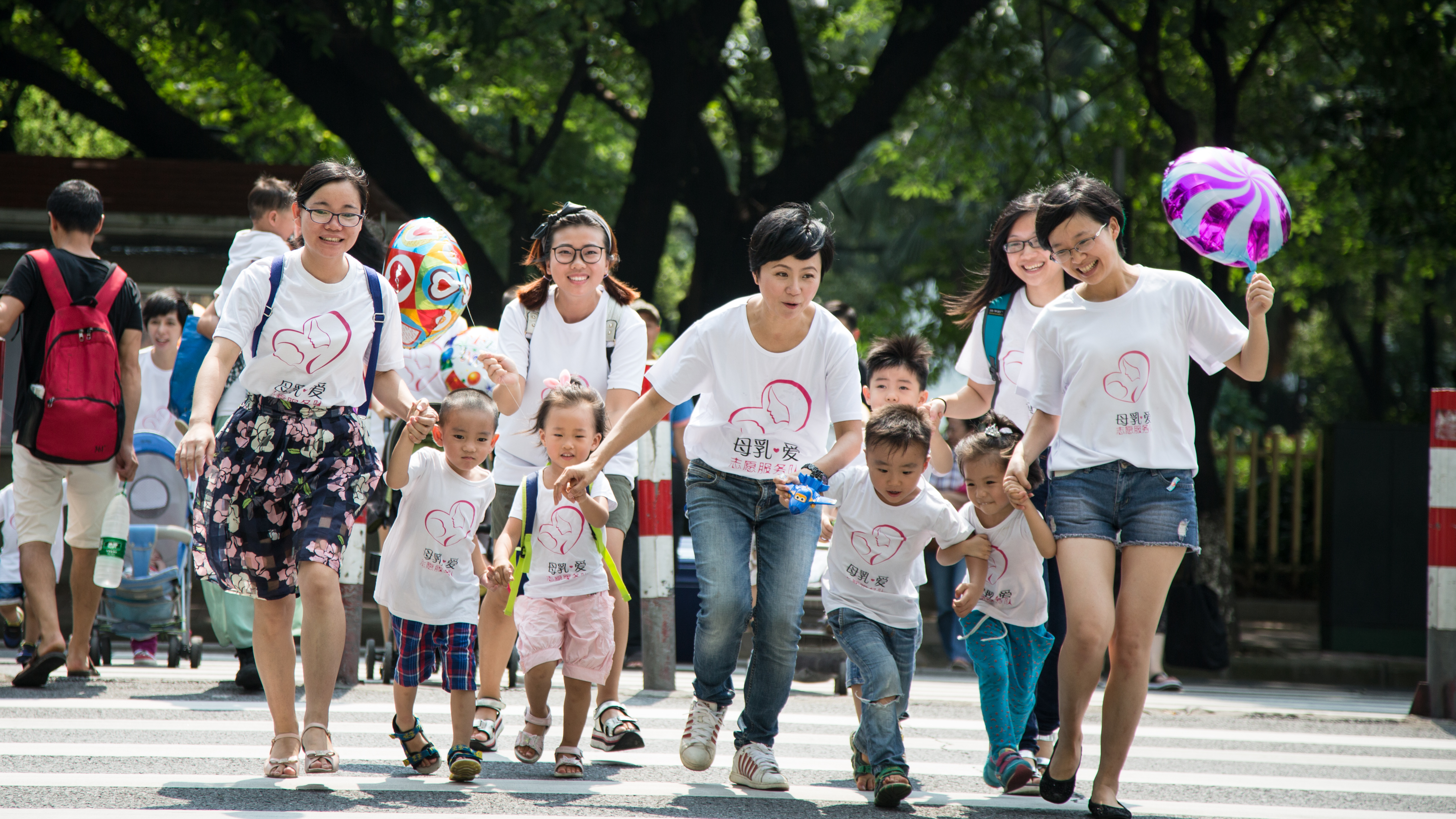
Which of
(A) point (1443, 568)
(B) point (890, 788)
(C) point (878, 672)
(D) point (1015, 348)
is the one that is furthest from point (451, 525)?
(A) point (1443, 568)

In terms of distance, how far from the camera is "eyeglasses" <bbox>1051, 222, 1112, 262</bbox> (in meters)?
4.41

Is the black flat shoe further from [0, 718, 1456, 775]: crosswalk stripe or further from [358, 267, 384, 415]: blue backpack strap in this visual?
[358, 267, 384, 415]: blue backpack strap

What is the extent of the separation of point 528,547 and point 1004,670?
68.4 inches

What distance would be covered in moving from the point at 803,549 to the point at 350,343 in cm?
172

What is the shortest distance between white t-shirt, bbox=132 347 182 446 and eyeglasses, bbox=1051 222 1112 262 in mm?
6081

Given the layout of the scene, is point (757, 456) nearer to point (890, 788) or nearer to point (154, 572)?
point (890, 788)

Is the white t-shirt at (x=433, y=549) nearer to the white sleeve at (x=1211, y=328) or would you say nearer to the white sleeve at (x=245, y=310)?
the white sleeve at (x=245, y=310)

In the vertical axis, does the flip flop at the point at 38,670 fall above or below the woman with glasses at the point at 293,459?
below

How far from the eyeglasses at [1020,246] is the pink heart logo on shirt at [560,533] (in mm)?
1940

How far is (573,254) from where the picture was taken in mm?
5426

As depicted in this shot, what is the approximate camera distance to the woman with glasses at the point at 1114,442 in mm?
4301

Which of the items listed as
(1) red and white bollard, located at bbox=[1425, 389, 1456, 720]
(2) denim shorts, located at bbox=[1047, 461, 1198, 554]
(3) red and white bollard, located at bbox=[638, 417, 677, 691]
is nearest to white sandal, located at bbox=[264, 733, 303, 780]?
(2) denim shorts, located at bbox=[1047, 461, 1198, 554]

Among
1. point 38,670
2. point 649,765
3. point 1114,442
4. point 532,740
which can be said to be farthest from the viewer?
point 38,670

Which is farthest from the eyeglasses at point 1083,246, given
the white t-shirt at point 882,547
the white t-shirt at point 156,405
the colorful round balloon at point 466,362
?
the white t-shirt at point 156,405
